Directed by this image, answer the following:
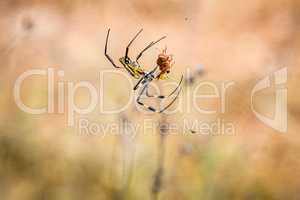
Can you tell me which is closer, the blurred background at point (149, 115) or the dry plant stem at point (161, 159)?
the dry plant stem at point (161, 159)

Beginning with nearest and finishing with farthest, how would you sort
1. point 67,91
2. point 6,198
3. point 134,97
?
point 6,198 → point 134,97 → point 67,91

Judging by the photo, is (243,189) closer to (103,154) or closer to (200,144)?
(200,144)

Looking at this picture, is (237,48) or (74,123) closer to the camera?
(74,123)

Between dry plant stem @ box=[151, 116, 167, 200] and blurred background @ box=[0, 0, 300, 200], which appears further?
blurred background @ box=[0, 0, 300, 200]

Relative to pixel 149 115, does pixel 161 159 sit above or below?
below

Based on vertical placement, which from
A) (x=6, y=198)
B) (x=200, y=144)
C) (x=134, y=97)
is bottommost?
(x=6, y=198)

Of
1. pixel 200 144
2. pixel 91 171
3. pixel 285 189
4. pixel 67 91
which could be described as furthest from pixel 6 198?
pixel 285 189

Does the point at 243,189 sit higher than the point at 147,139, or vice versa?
the point at 147,139

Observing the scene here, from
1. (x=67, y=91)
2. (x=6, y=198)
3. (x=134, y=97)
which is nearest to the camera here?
(x=6, y=198)
